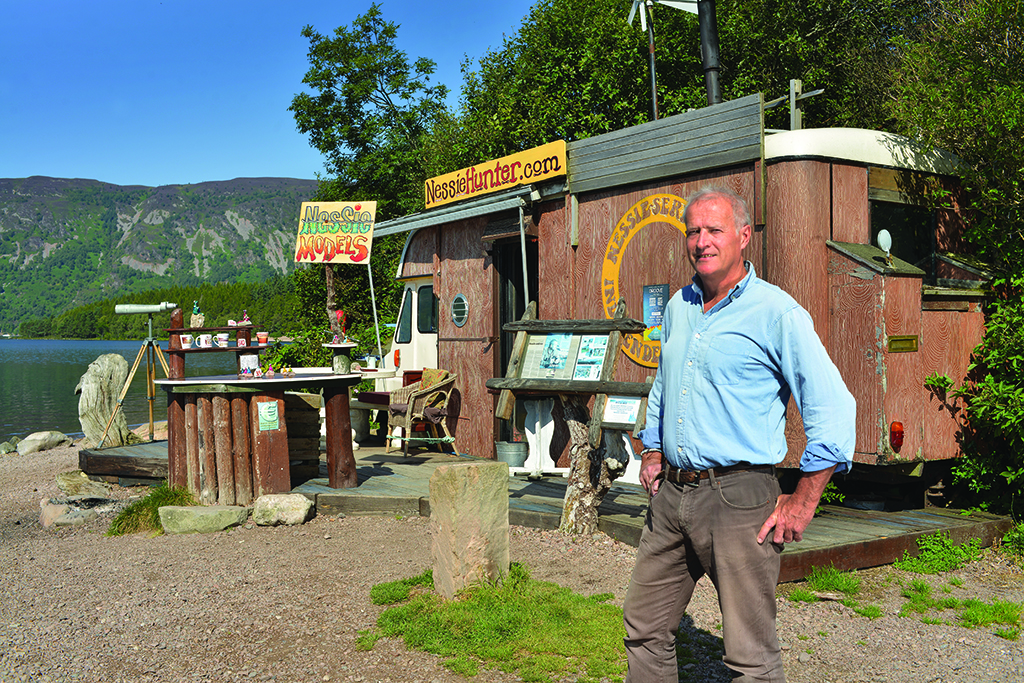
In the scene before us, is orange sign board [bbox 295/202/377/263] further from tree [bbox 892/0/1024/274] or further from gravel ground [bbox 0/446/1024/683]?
tree [bbox 892/0/1024/274]

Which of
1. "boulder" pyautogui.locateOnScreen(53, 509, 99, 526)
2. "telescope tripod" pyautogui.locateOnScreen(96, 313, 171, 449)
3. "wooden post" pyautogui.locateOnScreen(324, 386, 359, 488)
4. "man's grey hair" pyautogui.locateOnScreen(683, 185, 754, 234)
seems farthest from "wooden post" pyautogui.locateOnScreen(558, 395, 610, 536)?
"boulder" pyautogui.locateOnScreen(53, 509, 99, 526)

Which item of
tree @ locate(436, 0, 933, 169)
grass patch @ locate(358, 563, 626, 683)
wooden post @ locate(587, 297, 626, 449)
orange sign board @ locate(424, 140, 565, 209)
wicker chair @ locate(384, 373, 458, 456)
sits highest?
tree @ locate(436, 0, 933, 169)

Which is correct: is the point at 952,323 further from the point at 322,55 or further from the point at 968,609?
the point at 322,55

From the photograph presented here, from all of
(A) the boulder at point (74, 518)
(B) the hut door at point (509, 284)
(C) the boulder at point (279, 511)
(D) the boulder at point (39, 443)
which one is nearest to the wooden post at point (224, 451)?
(C) the boulder at point (279, 511)

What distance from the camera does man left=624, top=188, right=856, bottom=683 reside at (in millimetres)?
2420

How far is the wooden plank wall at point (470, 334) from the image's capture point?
9.20 metres

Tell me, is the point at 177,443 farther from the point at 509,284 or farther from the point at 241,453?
the point at 509,284

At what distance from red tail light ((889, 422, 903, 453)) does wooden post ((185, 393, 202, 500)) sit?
577 centimetres

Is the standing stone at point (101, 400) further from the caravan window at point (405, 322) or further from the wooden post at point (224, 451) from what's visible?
the wooden post at point (224, 451)

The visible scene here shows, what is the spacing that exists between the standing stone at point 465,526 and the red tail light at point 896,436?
113 inches

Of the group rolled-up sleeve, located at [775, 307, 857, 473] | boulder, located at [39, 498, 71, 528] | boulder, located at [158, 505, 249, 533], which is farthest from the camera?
boulder, located at [39, 498, 71, 528]

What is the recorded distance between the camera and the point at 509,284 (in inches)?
364

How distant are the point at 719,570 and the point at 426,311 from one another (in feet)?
27.9

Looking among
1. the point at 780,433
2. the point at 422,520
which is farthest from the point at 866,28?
the point at 780,433
